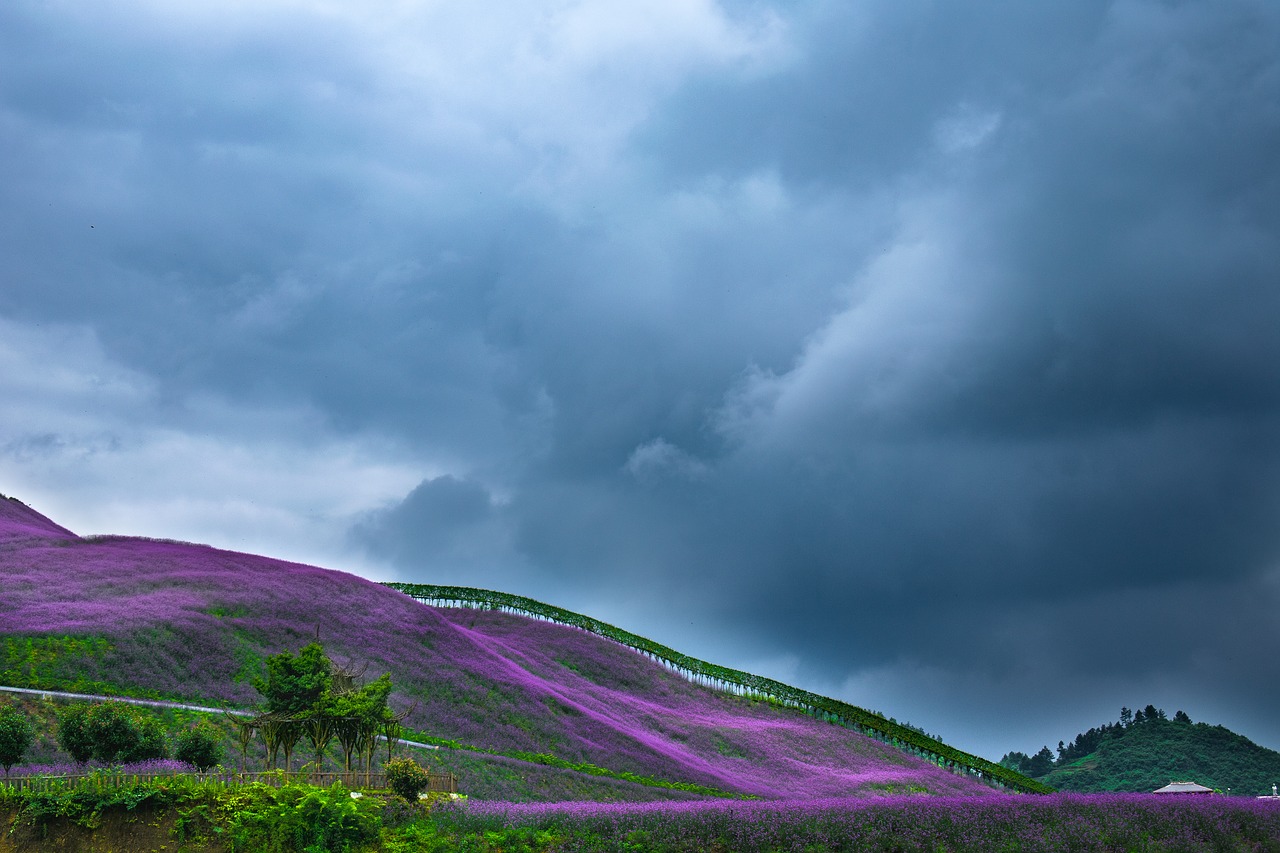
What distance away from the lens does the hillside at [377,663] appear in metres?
44.2

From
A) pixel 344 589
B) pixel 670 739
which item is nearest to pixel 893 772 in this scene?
pixel 670 739

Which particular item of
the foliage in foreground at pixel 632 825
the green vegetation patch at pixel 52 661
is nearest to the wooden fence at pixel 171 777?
the foliage in foreground at pixel 632 825

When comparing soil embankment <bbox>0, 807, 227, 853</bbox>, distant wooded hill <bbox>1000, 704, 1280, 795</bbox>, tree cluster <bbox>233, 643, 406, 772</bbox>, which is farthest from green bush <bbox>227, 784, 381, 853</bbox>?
distant wooded hill <bbox>1000, 704, 1280, 795</bbox>

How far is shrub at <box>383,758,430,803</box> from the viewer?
28969 millimetres

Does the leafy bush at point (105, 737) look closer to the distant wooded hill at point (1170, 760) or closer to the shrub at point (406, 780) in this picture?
the shrub at point (406, 780)

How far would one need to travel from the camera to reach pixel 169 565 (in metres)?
57.8

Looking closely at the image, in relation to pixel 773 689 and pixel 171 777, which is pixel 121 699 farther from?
pixel 773 689

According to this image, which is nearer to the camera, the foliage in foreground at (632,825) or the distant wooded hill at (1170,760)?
the foliage in foreground at (632,825)

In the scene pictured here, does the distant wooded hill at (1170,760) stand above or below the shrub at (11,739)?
above

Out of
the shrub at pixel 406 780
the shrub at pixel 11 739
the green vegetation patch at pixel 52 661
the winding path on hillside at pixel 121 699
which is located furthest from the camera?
the green vegetation patch at pixel 52 661

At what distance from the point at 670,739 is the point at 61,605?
115ft

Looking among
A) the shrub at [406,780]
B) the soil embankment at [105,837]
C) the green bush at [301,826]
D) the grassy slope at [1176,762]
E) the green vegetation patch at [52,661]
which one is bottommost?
the soil embankment at [105,837]

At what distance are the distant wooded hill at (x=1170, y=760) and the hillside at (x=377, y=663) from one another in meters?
38.8

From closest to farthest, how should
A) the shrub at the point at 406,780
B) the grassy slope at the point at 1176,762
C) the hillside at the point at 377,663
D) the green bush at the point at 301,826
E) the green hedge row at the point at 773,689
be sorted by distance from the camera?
the green bush at the point at 301,826
the shrub at the point at 406,780
the hillside at the point at 377,663
the green hedge row at the point at 773,689
the grassy slope at the point at 1176,762
